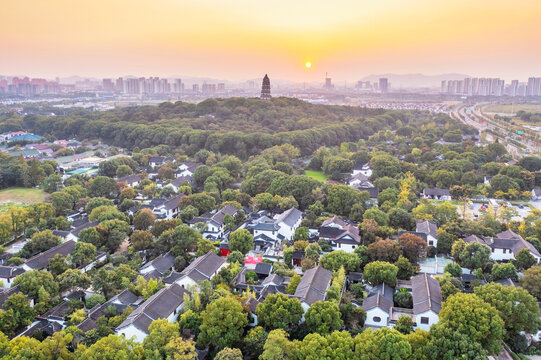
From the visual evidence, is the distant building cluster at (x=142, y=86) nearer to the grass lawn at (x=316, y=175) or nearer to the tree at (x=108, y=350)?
the grass lawn at (x=316, y=175)

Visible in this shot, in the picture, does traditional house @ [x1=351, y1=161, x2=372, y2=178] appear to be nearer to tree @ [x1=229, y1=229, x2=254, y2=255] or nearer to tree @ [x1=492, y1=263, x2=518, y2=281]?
tree @ [x1=229, y1=229, x2=254, y2=255]

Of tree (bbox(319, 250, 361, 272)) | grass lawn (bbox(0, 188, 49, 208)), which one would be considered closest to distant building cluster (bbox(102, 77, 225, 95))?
grass lawn (bbox(0, 188, 49, 208))

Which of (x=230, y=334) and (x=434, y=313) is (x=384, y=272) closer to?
(x=434, y=313)

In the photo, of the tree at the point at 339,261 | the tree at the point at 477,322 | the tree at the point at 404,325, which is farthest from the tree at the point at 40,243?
the tree at the point at 477,322

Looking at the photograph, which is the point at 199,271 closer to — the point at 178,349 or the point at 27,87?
the point at 178,349

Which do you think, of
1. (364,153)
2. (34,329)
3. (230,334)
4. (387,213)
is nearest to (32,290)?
(34,329)

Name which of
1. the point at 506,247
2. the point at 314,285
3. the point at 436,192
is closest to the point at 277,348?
the point at 314,285

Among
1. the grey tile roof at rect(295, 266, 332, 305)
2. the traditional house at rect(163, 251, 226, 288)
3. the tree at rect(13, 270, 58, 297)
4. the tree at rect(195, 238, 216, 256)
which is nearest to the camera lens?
the grey tile roof at rect(295, 266, 332, 305)
